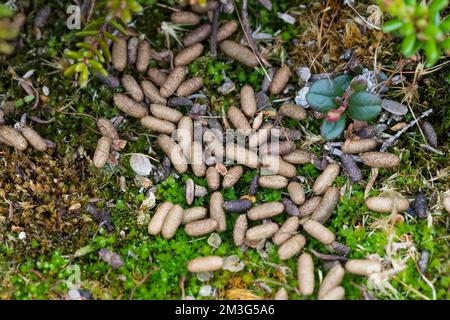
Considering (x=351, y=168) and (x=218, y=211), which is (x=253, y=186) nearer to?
(x=218, y=211)

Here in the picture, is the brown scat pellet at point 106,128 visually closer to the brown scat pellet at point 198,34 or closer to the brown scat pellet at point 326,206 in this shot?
the brown scat pellet at point 198,34

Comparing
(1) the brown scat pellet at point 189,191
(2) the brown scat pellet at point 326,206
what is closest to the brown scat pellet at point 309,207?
(2) the brown scat pellet at point 326,206

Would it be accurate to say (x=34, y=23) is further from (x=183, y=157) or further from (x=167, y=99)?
(x=183, y=157)

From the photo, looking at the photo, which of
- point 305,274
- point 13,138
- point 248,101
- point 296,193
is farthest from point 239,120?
point 13,138

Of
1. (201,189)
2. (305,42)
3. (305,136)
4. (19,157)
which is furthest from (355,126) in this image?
(19,157)

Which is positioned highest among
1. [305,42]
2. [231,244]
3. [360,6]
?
[360,6]

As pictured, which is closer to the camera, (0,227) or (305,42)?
(0,227)
